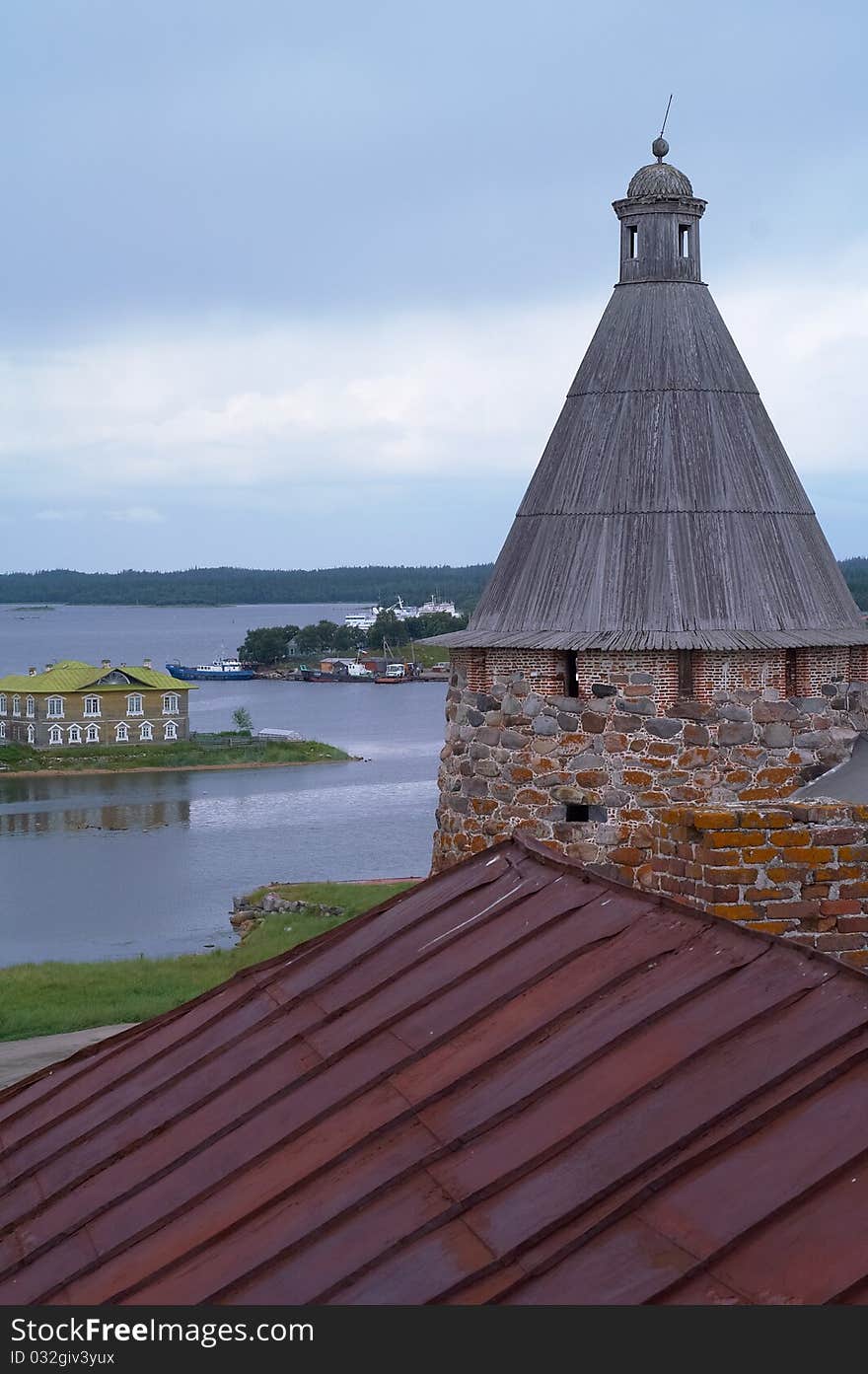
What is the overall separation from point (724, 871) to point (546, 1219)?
1689 mm

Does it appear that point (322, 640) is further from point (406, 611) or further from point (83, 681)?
point (83, 681)

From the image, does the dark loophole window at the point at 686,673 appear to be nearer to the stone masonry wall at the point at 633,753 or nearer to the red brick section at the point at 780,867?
the stone masonry wall at the point at 633,753

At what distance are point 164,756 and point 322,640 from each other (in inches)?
2974

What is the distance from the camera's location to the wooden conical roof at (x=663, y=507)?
A: 358 inches

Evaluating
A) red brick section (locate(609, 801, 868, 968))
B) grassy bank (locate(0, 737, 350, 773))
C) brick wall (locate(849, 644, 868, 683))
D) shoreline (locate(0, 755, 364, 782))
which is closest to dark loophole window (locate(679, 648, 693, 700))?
brick wall (locate(849, 644, 868, 683))

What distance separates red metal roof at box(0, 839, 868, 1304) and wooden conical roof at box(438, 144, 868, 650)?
14.6 ft

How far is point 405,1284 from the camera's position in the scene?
120 inches

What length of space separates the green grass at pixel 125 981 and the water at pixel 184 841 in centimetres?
348

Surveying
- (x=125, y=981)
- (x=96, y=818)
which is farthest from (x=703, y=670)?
(x=96, y=818)

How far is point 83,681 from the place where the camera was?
66938 mm

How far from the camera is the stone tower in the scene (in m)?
8.62

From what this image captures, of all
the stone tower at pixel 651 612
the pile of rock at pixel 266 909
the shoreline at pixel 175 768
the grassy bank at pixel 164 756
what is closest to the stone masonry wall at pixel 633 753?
the stone tower at pixel 651 612

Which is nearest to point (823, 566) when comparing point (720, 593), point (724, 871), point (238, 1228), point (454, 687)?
point (720, 593)

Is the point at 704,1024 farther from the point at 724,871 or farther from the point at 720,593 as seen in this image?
the point at 720,593
